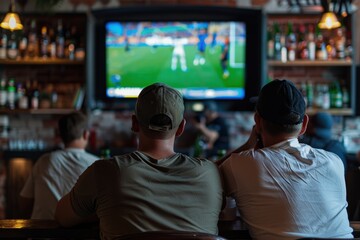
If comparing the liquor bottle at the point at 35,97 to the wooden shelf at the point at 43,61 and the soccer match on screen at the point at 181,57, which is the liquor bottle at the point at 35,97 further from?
the soccer match on screen at the point at 181,57

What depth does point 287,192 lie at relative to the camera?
73.9 inches

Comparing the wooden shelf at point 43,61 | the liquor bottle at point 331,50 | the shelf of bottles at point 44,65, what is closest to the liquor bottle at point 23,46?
the shelf of bottles at point 44,65

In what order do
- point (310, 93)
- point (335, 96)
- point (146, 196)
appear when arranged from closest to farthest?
1. point (146, 196)
2. point (335, 96)
3. point (310, 93)

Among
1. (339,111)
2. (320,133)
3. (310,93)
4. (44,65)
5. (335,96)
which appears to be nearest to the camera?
(320,133)

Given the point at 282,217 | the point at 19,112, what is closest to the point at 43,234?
the point at 282,217

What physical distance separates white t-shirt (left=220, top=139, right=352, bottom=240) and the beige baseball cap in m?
0.26

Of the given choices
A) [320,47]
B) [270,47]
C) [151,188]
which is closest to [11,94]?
[270,47]

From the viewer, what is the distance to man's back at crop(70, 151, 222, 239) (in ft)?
5.78

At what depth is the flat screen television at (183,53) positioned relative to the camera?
571 centimetres

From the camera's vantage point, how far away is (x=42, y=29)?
5.79 meters

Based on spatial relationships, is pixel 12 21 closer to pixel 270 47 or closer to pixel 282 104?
pixel 282 104

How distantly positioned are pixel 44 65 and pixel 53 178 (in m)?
3.15

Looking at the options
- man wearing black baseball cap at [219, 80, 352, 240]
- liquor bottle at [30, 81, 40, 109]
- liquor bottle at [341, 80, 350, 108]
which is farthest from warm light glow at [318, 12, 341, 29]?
liquor bottle at [30, 81, 40, 109]

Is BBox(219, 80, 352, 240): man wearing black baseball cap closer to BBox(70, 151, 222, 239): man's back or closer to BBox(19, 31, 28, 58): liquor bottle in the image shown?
BBox(70, 151, 222, 239): man's back
